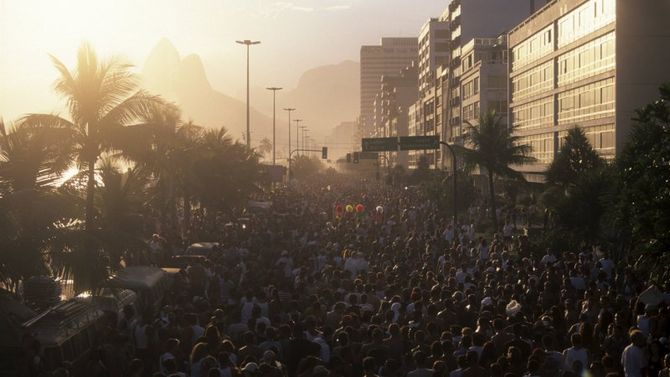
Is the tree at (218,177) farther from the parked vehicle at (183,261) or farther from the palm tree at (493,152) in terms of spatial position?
the parked vehicle at (183,261)

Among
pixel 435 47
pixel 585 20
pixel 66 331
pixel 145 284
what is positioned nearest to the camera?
pixel 66 331

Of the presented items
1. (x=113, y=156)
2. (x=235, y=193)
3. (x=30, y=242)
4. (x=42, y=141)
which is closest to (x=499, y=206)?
(x=235, y=193)

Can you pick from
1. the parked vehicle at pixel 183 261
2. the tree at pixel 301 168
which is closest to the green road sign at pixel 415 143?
the parked vehicle at pixel 183 261

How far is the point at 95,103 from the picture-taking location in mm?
23516

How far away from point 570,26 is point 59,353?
43737mm

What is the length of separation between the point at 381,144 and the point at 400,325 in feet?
112

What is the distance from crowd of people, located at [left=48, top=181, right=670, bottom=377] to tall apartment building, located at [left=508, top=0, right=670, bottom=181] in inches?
650

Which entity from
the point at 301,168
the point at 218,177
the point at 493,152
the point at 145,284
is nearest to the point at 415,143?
the point at 493,152

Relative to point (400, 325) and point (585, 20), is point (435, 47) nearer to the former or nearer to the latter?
point (585, 20)

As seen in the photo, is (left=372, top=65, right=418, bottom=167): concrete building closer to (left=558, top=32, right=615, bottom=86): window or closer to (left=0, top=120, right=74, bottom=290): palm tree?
(left=558, top=32, right=615, bottom=86): window

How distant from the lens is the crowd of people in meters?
11.4

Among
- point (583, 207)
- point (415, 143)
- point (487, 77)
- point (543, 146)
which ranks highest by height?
point (487, 77)

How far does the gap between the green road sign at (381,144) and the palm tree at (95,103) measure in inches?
951

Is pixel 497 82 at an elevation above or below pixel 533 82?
above
